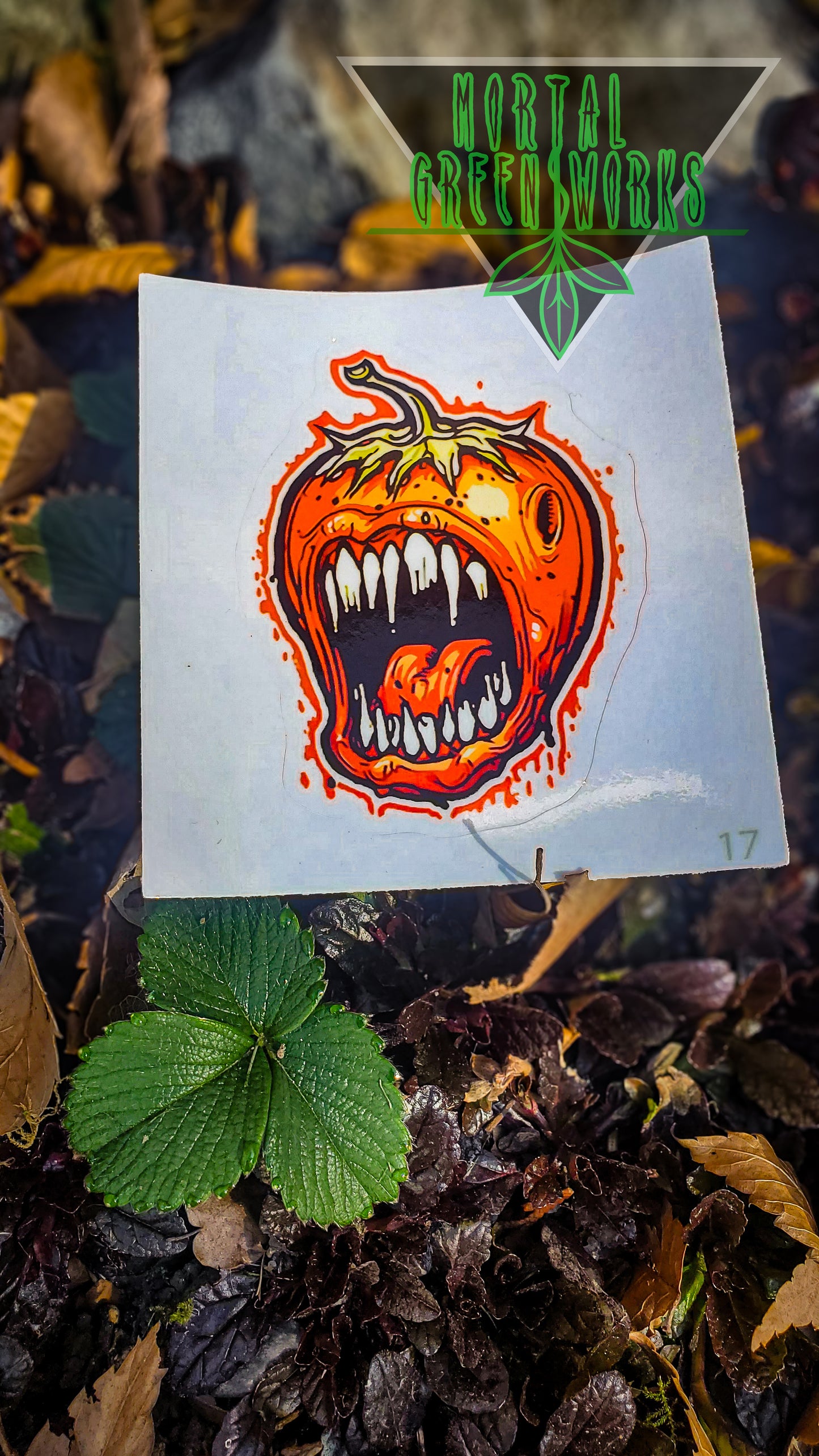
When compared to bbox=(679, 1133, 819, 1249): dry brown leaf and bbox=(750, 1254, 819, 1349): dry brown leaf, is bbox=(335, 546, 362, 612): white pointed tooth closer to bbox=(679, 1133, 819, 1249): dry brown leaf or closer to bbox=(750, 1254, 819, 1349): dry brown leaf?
bbox=(679, 1133, 819, 1249): dry brown leaf

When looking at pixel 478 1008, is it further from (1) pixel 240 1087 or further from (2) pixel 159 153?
(2) pixel 159 153

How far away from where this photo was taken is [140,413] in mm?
1465

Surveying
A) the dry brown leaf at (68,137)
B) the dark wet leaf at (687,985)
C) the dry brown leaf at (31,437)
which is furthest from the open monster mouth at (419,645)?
the dry brown leaf at (68,137)

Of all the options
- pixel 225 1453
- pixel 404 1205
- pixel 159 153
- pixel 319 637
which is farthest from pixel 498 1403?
pixel 159 153

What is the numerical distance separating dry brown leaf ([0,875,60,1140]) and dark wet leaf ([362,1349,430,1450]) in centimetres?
60

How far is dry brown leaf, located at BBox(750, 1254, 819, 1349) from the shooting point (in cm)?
131

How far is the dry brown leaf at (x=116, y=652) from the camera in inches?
71.7

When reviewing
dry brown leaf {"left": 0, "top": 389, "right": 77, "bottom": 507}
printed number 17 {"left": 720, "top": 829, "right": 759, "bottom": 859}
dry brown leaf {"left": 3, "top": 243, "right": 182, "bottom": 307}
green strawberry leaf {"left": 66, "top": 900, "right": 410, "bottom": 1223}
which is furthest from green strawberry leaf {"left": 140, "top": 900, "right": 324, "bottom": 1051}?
dry brown leaf {"left": 3, "top": 243, "right": 182, "bottom": 307}

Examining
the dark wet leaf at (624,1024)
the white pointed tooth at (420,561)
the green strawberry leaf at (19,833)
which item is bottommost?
the dark wet leaf at (624,1024)

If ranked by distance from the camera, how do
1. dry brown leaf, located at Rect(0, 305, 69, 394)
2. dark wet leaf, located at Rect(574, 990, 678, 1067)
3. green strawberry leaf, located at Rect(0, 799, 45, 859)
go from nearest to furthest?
dark wet leaf, located at Rect(574, 990, 678, 1067)
green strawberry leaf, located at Rect(0, 799, 45, 859)
dry brown leaf, located at Rect(0, 305, 69, 394)

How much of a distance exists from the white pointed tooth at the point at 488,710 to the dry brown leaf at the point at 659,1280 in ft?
2.59

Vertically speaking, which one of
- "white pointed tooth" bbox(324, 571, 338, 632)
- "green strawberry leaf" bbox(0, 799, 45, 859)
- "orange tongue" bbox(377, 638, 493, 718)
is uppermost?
"white pointed tooth" bbox(324, 571, 338, 632)

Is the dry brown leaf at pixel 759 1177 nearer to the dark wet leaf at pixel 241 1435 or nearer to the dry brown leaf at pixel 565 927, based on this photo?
the dry brown leaf at pixel 565 927

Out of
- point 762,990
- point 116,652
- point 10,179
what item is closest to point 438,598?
point 116,652
